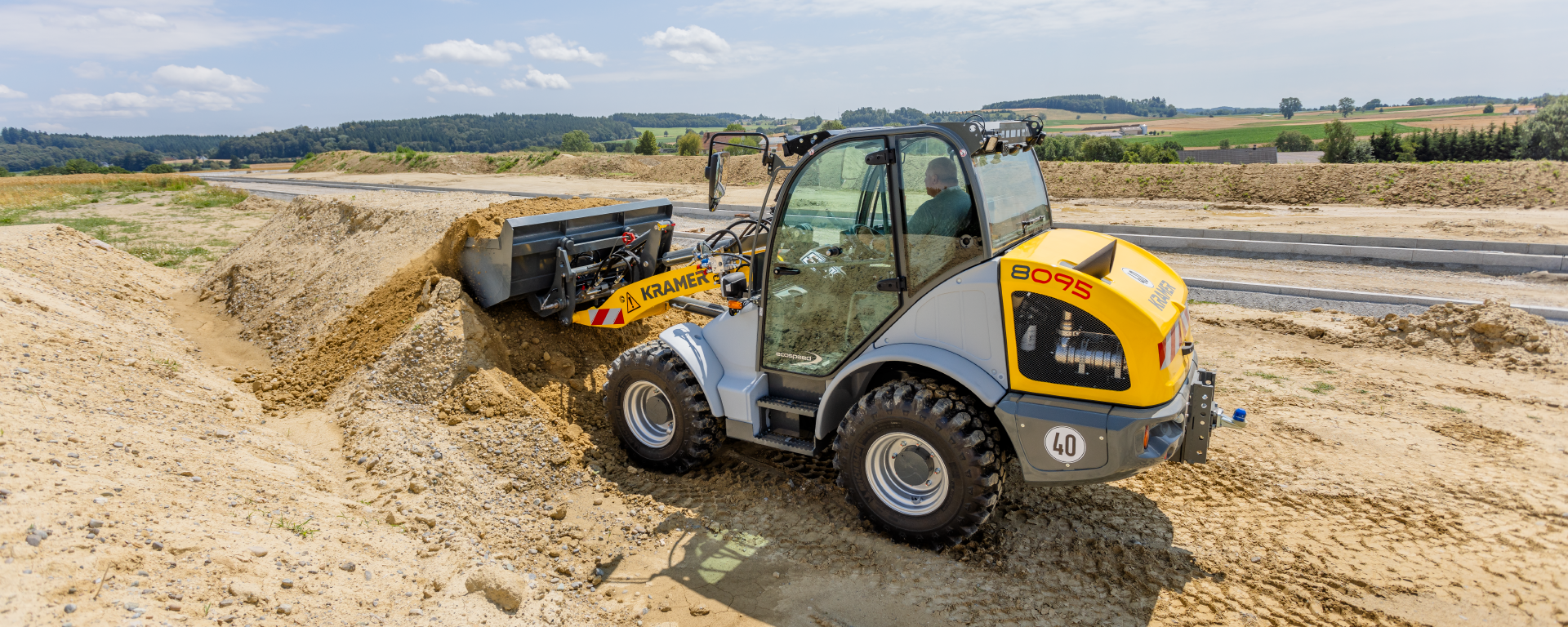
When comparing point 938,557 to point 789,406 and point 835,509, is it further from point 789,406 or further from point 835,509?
point 789,406

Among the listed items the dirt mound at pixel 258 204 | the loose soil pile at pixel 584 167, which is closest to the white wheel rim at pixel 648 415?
the dirt mound at pixel 258 204

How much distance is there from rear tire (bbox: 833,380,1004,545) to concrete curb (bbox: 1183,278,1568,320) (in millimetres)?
8508

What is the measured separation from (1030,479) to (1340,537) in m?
2.01

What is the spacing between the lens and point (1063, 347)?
154 inches

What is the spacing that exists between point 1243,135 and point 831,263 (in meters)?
78.1

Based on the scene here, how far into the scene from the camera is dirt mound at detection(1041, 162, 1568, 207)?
18.2m

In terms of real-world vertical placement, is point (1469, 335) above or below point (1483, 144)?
below

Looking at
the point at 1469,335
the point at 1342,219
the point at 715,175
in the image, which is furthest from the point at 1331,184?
the point at 715,175

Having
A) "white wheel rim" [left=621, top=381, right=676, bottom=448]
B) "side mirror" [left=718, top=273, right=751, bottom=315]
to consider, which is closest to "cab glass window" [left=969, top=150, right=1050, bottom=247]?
"side mirror" [left=718, top=273, right=751, bottom=315]

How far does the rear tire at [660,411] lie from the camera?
17.2 ft

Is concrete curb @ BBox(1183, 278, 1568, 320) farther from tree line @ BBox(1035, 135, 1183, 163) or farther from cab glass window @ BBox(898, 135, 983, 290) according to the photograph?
tree line @ BBox(1035, 135, 1183, 163)

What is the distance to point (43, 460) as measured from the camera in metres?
3.95

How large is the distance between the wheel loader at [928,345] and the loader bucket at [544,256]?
1462 mm

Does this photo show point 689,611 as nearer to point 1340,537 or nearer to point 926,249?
point 926,249
